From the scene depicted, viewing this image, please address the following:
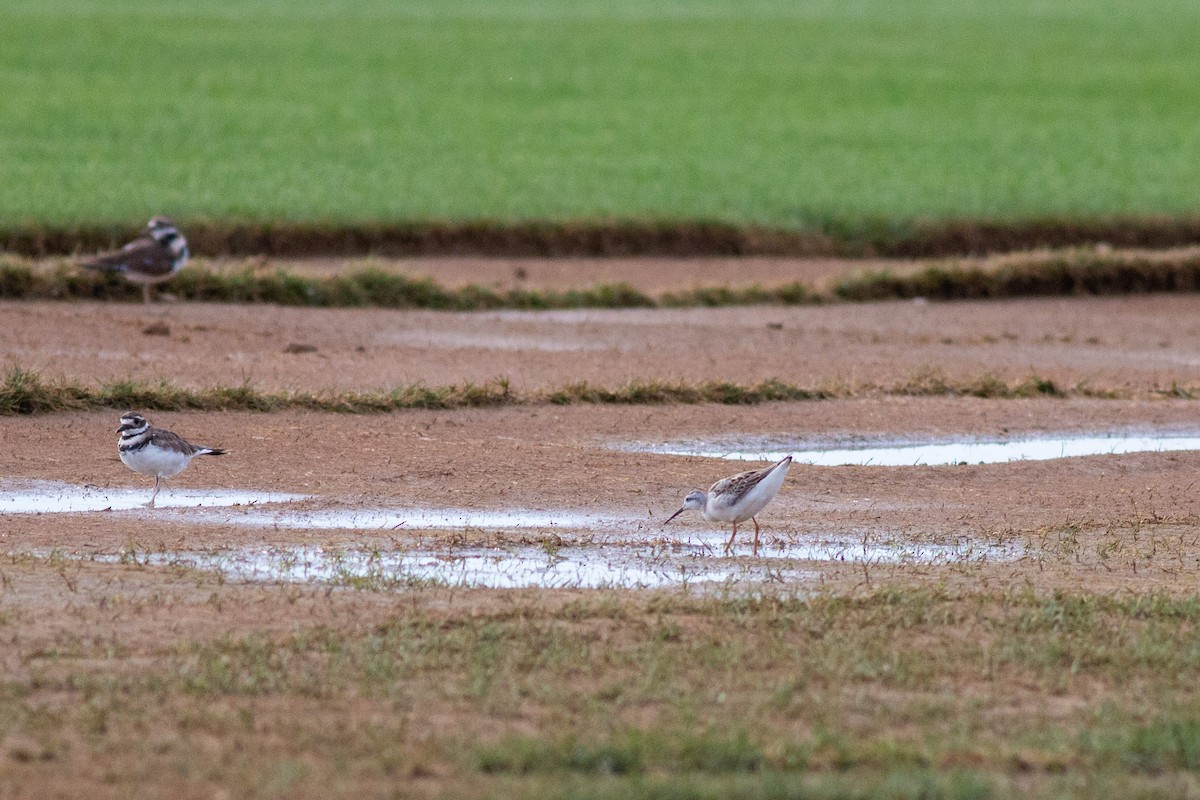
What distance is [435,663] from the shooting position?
6.61 meters

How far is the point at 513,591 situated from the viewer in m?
7.74

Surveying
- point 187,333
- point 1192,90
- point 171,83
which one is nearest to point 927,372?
point 187,333

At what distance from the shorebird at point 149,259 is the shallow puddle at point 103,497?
6.38 m

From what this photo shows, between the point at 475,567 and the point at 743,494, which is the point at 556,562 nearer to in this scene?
the point at 475,567

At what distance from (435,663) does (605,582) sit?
1.61m

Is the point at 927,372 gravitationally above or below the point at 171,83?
below

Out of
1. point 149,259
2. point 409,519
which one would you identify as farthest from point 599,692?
point 149,259

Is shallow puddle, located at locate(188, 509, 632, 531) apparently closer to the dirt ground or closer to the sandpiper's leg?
the dirt ground

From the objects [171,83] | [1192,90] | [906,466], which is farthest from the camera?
[1192,90]

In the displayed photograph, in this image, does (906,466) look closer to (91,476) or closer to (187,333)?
(91,476)

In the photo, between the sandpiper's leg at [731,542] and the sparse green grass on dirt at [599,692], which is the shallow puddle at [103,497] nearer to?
the sparse green grass on dirt at [599,692]

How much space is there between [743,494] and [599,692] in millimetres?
2437

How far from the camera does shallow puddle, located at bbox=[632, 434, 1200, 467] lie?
459 inches

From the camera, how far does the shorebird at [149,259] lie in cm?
1597
